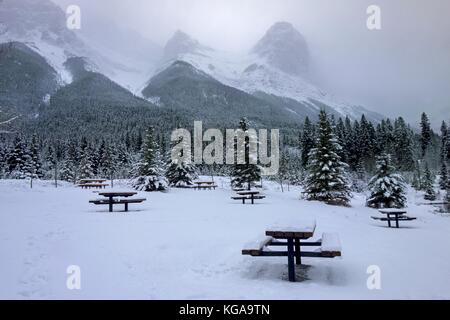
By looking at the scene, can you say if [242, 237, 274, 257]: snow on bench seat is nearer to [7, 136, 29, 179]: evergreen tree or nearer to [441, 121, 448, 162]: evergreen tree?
[7, 136, 29, 179]: evergreen tree

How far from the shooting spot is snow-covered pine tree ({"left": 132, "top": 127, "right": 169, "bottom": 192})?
Answer: 35.4 metres

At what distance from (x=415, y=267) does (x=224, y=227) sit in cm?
652

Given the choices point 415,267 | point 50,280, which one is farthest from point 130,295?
point 415,267

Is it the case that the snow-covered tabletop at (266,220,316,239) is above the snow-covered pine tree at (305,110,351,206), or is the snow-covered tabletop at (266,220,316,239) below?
below

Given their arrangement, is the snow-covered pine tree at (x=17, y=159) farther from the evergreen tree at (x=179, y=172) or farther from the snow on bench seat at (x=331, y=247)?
the snow on bench seat at (x=331, y=247)

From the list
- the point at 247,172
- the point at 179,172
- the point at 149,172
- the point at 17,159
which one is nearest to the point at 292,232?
the point at 247,172

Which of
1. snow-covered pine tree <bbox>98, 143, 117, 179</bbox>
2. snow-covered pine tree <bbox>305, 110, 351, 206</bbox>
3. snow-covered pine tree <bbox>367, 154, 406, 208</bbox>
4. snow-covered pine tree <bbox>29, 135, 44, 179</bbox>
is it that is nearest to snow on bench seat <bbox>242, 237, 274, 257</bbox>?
snow-covered pine tree <bbox>305, 110, 351, 206</bbox>

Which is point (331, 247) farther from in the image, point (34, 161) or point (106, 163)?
point (106, 163)

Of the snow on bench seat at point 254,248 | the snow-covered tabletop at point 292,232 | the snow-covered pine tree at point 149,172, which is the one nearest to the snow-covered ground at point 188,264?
the snow on bench seat at point 254,248

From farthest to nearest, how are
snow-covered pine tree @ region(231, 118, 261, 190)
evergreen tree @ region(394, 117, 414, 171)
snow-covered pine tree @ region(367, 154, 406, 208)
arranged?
evergreen tree @ region(394, 117, 414, 171) → snow-covered pine tree @ region(231, 118, 261, 190) → snow-covered pine tree @ region(367, 154, 406, 208)

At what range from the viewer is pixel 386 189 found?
3128 cm

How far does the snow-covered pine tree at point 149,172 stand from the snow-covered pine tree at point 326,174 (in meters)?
14.8

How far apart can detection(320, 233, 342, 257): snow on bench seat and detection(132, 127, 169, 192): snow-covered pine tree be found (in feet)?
93.5

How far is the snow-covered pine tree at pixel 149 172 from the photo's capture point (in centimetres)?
3544
